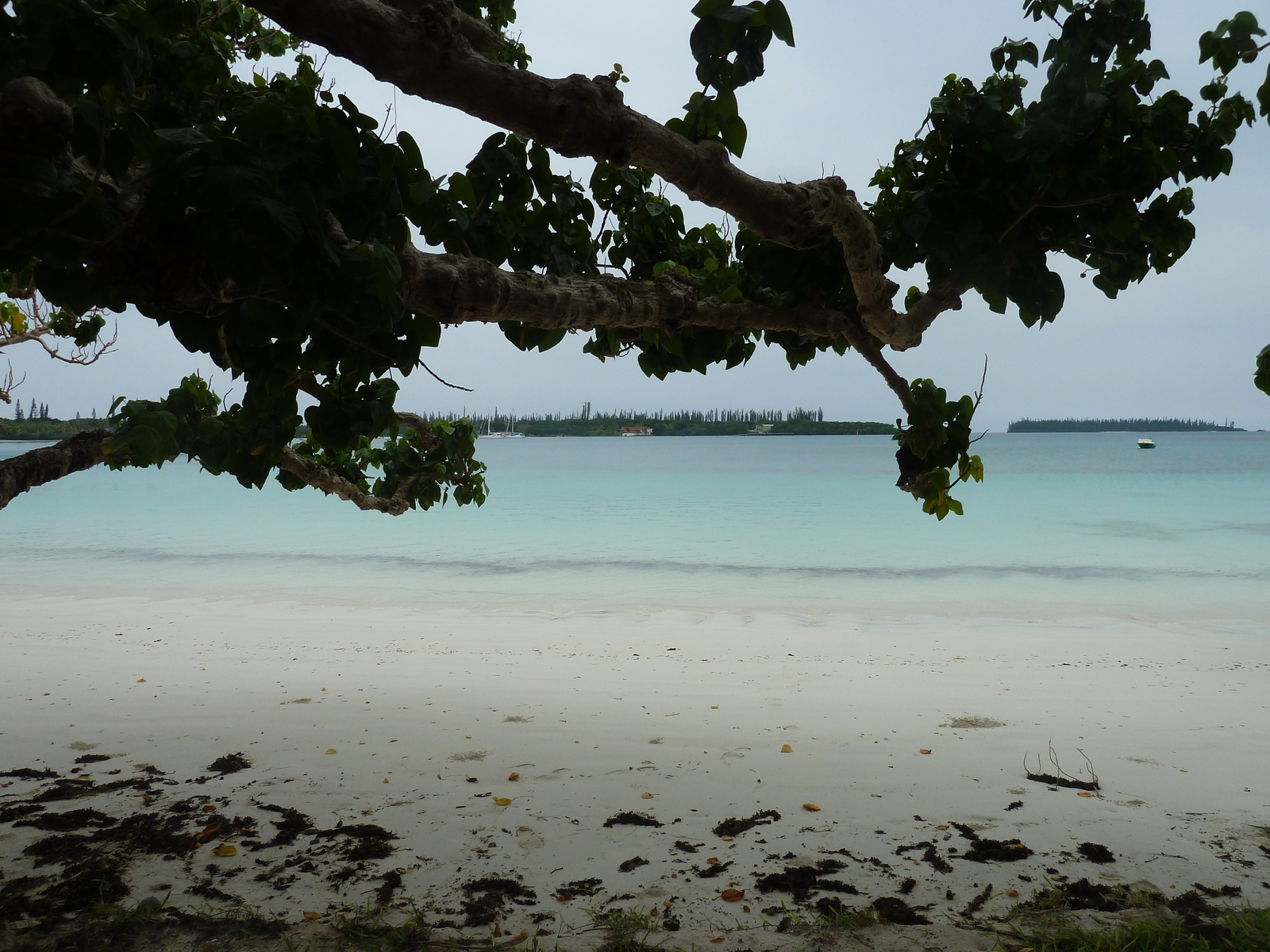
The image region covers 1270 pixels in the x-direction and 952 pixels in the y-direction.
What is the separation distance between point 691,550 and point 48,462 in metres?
14.0

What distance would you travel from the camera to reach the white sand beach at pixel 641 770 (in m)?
2.48

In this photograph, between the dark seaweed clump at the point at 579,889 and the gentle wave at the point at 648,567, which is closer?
the dark seaweed clump at the point at 579,889

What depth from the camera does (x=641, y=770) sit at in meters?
3.57

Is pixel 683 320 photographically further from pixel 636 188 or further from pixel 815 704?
pixel 815 704

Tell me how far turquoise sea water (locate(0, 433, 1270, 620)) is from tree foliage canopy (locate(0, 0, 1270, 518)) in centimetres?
774

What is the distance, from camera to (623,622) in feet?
30.4

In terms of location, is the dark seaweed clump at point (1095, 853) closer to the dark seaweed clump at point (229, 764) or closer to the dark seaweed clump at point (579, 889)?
the dark seaweed clump at point (579, 889)

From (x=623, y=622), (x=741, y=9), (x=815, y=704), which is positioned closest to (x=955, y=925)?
(x=741, y=9)

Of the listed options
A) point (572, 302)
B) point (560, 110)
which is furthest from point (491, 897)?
point (560, 110)

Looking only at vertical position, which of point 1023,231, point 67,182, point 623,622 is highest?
point 1023,231

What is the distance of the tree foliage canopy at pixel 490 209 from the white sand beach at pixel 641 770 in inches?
48.5

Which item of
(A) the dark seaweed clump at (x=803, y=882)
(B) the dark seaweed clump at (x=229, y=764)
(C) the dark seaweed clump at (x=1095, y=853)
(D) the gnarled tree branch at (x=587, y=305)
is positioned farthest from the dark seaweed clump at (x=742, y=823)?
(B) the dark seaweed clump at (x=229, y=764)

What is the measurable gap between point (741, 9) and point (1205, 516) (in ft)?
79.2

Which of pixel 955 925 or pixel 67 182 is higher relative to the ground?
pixel 67 182
